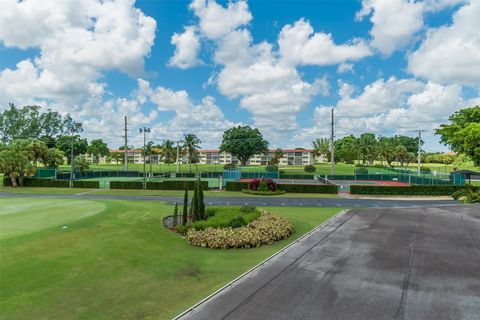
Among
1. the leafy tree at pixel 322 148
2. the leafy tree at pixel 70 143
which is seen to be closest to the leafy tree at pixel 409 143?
the leafy tree at pixel 322 148

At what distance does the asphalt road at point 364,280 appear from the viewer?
33.4 feet

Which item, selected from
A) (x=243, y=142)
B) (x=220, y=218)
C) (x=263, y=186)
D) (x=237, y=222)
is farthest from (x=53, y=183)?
(x=243, y=142)

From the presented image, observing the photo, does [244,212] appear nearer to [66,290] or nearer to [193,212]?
[193,212]

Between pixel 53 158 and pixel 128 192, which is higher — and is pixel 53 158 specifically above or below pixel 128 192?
above

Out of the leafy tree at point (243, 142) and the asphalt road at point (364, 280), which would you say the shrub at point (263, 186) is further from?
the leafy tree at point (243, 142)

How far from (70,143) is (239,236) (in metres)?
134

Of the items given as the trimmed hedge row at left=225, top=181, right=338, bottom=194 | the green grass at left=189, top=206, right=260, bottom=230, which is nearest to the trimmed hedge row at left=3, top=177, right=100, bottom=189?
the trimmed hedge row at left=225, top=181, right=338, bottom=194

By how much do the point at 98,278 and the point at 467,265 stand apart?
54.4 feet

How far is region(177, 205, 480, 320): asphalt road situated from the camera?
400 inches

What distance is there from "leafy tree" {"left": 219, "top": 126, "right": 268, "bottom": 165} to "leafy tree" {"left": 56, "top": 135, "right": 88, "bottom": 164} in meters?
63.3

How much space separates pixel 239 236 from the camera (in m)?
18.2

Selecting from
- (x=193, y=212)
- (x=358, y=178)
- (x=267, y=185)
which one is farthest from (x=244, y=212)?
(x=358, y=178)

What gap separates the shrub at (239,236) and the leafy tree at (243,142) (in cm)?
11705

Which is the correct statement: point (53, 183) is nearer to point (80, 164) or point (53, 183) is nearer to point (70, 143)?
point (80, 164)
